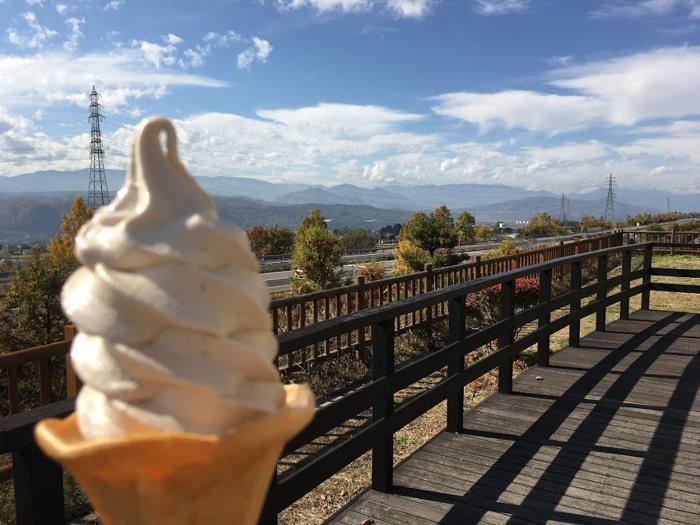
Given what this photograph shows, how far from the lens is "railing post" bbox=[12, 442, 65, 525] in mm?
1397

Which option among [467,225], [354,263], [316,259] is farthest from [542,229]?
[316,259]

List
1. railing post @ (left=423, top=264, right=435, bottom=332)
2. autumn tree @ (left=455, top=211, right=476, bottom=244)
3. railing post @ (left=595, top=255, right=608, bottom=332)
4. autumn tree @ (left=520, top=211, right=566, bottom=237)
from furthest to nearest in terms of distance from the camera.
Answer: autumn tree @ (left=520, top=211, right=566, bottom=237)
autumn tree @ (left=455, top=211, right=476, bottom=244)
railing post @ (left=423, top=264, right=435, bottom=332)
railing post @ (left=595, top=255, right=608, bottom=332)

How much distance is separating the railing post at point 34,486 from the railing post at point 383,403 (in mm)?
1717

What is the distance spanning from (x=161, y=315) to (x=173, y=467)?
243 millimetres

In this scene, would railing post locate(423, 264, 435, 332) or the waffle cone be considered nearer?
the waffle cone

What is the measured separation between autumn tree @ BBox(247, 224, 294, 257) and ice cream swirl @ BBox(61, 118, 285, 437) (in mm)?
46318

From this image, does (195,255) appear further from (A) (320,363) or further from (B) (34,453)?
(A) (320,363)

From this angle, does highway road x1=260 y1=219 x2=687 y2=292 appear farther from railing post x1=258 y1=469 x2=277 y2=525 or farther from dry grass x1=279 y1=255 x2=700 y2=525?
railing post x1=258 y1=469 x2=277 y2=525

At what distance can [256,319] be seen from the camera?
1.05 meters

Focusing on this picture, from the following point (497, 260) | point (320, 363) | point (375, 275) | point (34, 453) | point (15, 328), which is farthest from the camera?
point (375, 275)

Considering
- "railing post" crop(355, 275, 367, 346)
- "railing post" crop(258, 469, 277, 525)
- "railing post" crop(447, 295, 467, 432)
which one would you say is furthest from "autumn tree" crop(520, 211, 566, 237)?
"railing post" crop(258, 469, 277, 525)

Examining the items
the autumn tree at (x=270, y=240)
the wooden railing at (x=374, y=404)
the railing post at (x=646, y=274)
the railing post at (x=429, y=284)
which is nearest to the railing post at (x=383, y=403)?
the wooden railing at (x=374, y=404)

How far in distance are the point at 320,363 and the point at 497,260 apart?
5.09 m

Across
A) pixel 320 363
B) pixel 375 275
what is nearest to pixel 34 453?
pixel 320 363
